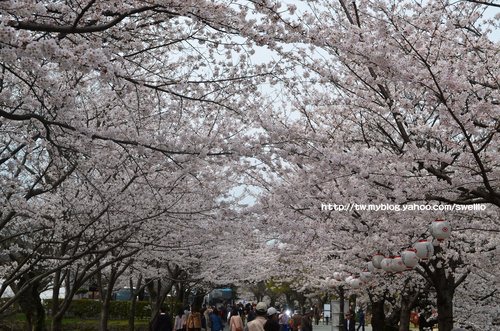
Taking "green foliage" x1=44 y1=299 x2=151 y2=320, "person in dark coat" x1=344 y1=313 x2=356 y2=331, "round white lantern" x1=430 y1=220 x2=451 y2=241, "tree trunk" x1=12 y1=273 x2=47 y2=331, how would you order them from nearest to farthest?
"round white lantern" x1=430 y1=220 x2=451 y2=241 → "tree trunk" x1=12 y1=273 x2=47 y2=331 → "person in dark coat" x1=344 y1=313 x2=356 y2=331 → "green foliage" x1=44 y1=299 x2=151 y2=320

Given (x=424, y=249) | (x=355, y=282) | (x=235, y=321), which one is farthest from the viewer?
(x=235, y=321)

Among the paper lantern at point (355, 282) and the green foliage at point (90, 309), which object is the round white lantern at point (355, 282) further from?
the green foliage at point (90, 309)

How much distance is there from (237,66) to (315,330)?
2493 centimetres

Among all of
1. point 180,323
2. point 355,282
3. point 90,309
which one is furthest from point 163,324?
point 90,309

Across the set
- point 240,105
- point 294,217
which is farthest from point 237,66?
point 294,217

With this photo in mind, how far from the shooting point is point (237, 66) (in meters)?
6.50

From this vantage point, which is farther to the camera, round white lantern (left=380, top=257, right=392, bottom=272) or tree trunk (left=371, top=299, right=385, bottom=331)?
tree trunk (left=371, top=299, right=385, bottom=331)

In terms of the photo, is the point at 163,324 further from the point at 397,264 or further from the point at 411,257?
the point at 411,257

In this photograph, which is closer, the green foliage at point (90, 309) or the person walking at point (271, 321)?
the person walking at point (271, 321)

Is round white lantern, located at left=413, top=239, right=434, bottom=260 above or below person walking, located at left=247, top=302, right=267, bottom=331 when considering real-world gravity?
above

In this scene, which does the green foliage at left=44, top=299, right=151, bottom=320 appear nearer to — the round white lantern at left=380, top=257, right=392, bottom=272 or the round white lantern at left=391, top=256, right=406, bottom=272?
the round white lantern at left=380, top=257, right=392, bottom=272

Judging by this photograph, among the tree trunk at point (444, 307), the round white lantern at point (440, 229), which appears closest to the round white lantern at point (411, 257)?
the round white lantern at point (440, 229)

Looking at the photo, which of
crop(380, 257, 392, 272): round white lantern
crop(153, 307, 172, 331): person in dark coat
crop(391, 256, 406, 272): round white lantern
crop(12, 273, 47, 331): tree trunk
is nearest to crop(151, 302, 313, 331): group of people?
crop(153, 307, 172, 331): person in dark coat

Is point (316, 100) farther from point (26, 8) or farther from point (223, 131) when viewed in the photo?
point (26, 8)
